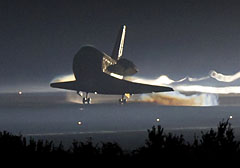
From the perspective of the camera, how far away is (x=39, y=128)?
119 m

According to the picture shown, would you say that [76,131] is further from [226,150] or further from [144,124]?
[226,150]

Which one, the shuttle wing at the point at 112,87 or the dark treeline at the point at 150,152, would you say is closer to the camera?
the dark treeline at the point at 150,152

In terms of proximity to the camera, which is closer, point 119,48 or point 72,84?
point 72,84

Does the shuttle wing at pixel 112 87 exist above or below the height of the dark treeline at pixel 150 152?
above

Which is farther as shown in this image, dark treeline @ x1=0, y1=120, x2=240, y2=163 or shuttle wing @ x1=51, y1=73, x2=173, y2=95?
shuttle wing @ x1=51, y1=73, x2=173, y2=95

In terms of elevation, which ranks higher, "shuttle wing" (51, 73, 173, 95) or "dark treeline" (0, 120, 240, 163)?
"shuttle wing" (51, 73, 173, 95)

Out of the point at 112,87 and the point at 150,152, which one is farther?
the point at 112,87

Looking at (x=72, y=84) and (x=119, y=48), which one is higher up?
(x=119, y=48)

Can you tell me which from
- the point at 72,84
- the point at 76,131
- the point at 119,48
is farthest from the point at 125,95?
the point at 76,131

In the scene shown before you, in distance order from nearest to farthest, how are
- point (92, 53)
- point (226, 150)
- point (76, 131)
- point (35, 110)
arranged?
point (226, 150) → point (76, 131) → point (92, 53) → point (35, 110)

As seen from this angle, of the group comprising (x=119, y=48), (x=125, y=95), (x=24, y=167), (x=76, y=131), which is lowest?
(x=24, y=167)

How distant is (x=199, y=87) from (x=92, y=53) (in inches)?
894

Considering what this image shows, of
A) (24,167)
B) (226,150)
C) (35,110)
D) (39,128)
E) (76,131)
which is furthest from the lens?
(35,110)

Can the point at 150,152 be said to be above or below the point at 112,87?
below
